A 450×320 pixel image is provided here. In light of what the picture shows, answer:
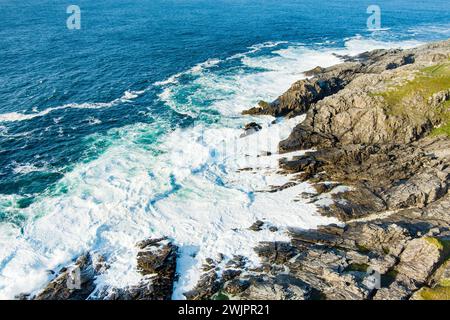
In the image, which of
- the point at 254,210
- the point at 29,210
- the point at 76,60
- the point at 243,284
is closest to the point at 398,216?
the point at 254,210

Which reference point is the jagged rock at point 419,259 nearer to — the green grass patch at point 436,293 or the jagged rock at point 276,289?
the green grass patch at point 436,293

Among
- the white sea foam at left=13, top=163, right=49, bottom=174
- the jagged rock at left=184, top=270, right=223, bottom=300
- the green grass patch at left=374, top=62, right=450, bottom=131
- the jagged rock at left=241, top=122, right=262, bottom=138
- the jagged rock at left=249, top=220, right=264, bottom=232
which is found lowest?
the jagged rock at left=184, top=270, right=223, bottom=300

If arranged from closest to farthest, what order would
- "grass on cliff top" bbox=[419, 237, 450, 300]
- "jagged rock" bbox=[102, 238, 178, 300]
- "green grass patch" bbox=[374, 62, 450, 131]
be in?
1. "grass on cliff top" bbox=[419, 237, 450, 300]
2. "jagged rock" bbox=[102, 238, 178, 300]
3. "green grass patch" bbox=[374, 62, 450, 131]

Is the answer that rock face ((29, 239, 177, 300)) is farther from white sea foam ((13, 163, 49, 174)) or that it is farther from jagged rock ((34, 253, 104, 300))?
white sea foam ((13, 163, 49, 174))

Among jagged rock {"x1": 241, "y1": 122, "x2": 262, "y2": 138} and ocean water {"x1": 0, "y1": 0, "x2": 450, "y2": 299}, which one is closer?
ocean water {"x1": 0, "y1": 0, "x2": 450, "y2": 299}

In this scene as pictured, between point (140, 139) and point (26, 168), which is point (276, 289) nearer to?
point (140, 139)

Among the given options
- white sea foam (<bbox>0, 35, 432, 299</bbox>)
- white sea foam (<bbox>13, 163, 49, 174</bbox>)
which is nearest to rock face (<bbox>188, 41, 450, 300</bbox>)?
white sea foam (<bbox>0, 35, 432, 299</bbox>)

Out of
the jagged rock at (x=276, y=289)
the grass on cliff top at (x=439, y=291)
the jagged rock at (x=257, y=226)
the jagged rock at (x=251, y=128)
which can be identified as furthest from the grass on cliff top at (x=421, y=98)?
the jagged rock at (x=276, y=289)
